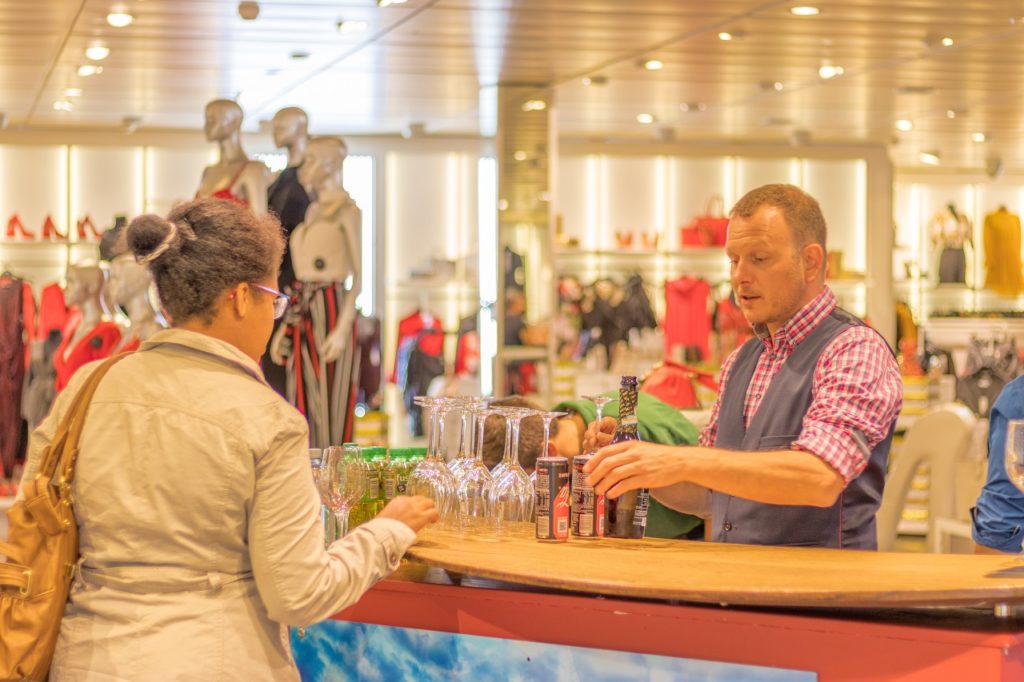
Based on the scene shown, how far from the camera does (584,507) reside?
2.86 m

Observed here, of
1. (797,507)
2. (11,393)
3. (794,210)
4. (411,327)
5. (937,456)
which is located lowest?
(937,456)

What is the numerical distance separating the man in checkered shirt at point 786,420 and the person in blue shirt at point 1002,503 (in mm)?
445

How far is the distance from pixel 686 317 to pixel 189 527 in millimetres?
11025

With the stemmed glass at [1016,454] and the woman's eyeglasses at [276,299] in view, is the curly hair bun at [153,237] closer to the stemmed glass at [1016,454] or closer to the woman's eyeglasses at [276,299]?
the woman's eyeglasses at [276,299]

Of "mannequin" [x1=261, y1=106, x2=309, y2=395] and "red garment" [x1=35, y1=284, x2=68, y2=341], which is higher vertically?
"mannequin" [x1=261, y1=106, x2=309, y2=395]

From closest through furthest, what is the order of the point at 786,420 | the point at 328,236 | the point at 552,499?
the point at 552,499 → the point at 786,420 → the point at 328,236

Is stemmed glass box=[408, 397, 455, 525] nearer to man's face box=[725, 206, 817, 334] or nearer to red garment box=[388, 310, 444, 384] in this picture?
man's face box=[725, 206, 817, 334]

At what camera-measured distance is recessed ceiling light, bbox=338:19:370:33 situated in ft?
26.3

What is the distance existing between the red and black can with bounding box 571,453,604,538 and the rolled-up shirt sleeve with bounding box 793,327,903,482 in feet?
1.48

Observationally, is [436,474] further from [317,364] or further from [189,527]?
[317,364]

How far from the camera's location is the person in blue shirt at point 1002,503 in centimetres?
326

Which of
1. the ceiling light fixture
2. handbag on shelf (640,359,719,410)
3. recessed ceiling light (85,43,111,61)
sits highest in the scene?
the ceiling light fixture

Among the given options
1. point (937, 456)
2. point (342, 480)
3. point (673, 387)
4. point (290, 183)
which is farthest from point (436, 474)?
point (937, 456)

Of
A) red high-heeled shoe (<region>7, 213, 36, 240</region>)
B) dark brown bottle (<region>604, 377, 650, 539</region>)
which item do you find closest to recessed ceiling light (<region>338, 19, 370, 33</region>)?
red high-heeled shoe (<region>7, 213, 36, 240</region>)
